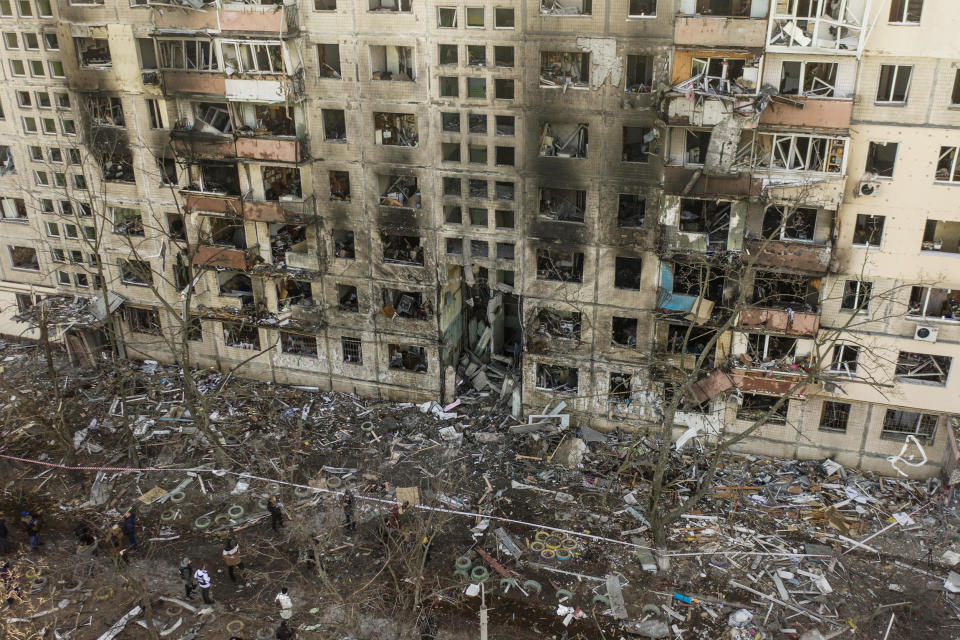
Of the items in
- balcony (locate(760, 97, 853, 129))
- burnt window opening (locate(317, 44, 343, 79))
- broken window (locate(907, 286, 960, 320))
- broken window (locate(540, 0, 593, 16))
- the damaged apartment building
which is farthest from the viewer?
burnt window opening (locate(317, 44, 343, 79))

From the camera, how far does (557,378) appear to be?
4269 centimetres

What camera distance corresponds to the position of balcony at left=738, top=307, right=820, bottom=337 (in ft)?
118

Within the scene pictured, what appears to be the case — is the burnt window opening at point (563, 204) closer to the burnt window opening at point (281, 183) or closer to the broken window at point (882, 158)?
the broken window at point (882, 158)

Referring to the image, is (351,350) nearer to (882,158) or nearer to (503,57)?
(503,57)

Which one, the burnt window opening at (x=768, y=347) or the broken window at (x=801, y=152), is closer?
the broken window at (x=801, y=152)

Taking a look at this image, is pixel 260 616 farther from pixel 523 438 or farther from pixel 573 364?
pixel 573 364

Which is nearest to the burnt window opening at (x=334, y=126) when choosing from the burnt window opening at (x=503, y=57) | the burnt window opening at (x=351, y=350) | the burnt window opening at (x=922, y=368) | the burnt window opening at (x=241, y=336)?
the burnt window opening at (x=503, y=57)

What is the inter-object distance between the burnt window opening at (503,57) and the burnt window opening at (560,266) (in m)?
9.15

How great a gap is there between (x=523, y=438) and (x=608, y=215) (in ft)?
40.2

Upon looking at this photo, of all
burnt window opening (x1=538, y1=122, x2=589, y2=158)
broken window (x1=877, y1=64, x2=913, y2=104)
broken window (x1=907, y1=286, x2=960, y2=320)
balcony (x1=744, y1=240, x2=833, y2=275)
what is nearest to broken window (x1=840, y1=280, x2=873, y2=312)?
broken window (x1=907, y1=286, x2=960, y2=320)

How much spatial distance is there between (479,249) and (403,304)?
565 centimetres

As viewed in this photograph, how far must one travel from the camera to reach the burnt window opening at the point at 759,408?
129 ft

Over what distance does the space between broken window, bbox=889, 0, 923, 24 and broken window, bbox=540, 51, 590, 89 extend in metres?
12.3

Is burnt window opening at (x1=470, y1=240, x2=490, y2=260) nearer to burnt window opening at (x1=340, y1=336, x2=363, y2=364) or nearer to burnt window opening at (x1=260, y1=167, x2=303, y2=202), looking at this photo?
burnt window opening at (x1=340, y1=336, x2=363, y2=364)
